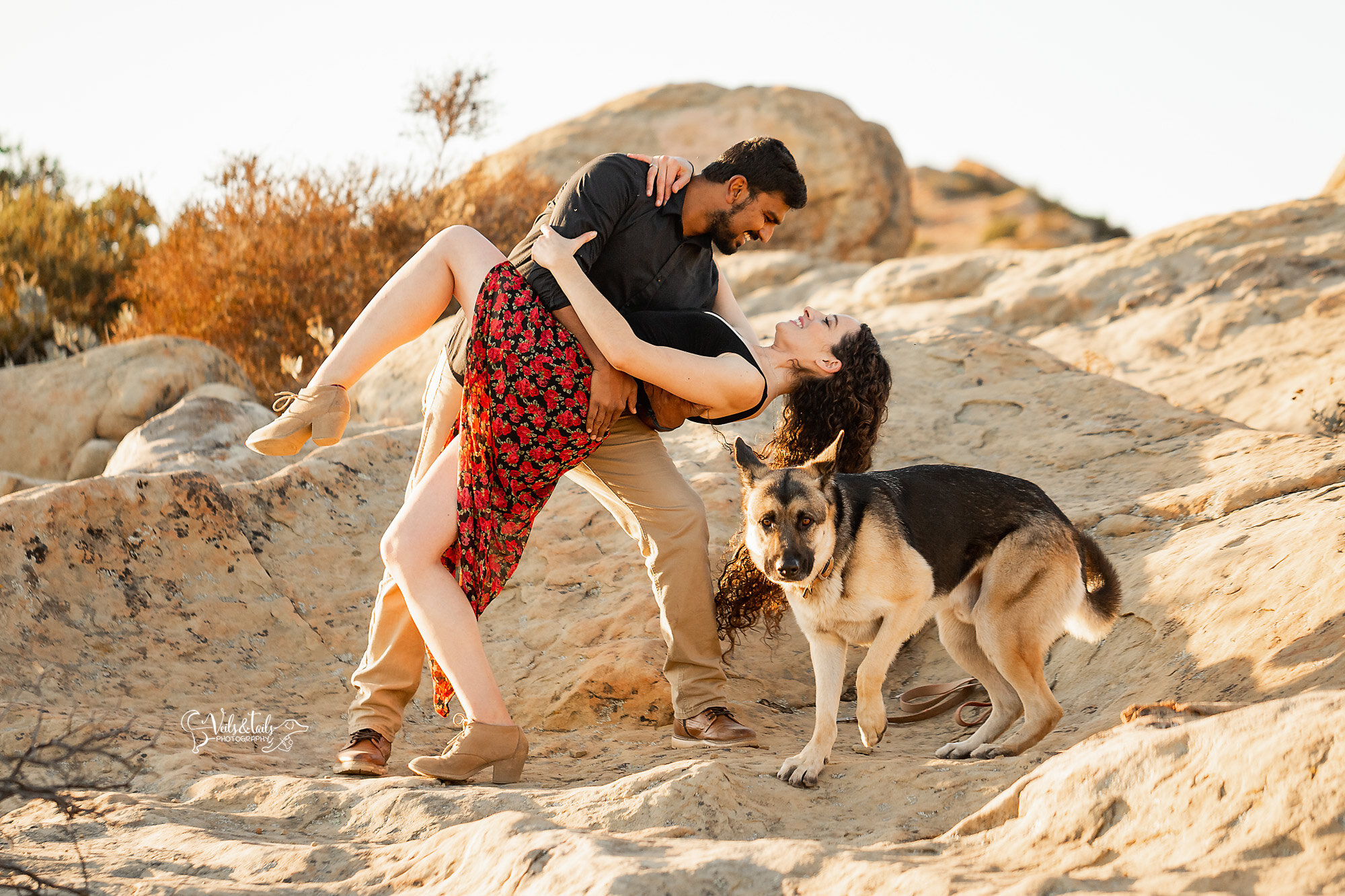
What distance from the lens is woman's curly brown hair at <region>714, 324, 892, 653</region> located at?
439 cm

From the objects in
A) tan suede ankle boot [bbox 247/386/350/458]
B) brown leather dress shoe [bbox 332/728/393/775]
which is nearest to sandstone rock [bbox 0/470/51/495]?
tan suede ankle boot [bbox 247/386/350/458]

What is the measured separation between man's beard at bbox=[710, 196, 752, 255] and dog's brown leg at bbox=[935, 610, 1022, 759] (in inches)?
71.8

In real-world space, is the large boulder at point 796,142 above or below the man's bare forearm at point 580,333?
above

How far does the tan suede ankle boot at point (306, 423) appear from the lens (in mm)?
3971

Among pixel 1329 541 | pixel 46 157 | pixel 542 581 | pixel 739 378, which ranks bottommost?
pixel 542 581

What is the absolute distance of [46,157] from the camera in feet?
52.2

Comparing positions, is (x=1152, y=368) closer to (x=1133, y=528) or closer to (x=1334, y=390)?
(x=1334, y=390)

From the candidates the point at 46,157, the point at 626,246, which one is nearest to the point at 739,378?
the point at 626,246

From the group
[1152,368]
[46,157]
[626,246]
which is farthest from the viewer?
[46,157]

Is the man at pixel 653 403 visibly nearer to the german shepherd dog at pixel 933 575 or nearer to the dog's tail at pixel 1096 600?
the german shepherd dog at pixel 933 575

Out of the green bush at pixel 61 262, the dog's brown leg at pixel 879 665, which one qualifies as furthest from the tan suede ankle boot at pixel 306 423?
the green bush at pixel 61 262

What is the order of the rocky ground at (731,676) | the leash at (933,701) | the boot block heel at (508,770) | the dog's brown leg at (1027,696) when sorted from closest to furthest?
1. the rocky ground at (731,676)
2. the boot block heel at (508,770)
3. the dog's brown leg at (1027,696)
4. the leash at (933,701)

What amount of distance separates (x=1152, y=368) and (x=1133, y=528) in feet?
14.9

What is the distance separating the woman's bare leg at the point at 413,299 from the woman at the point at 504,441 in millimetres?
198
